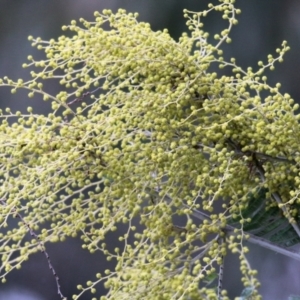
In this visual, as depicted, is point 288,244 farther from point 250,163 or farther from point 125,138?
point 125,138

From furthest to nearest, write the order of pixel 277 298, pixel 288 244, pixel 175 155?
pixel 277 298 → pixel 288 244 → pixel 175 155

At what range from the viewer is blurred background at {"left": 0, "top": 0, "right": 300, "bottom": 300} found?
1197 mm

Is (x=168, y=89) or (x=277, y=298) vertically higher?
(x=168, y=89)

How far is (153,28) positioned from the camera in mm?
1283

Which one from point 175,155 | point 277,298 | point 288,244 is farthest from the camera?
point 277,298

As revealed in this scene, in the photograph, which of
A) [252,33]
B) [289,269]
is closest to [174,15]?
[252,33]

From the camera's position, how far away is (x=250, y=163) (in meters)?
0.70

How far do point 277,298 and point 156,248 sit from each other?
0.57 metres

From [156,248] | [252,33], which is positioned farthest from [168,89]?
[252,33]

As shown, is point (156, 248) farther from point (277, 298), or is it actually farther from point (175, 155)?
point (277, 298)

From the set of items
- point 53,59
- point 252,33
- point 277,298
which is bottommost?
point 277,298

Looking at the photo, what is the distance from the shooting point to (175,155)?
66 cm

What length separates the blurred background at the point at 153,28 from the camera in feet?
3.93

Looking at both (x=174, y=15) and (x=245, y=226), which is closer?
(x=245, y=226)
